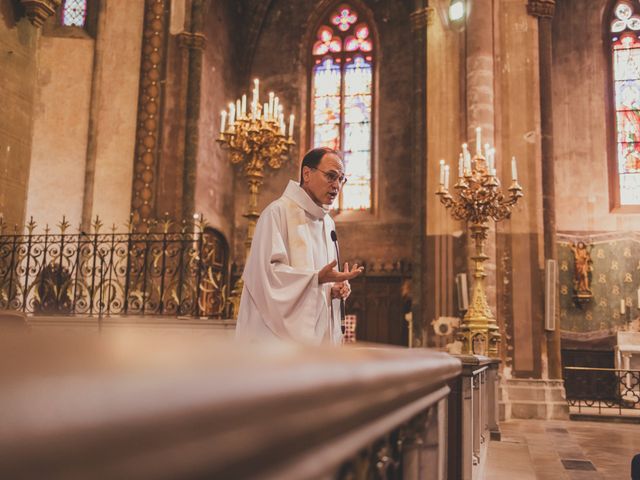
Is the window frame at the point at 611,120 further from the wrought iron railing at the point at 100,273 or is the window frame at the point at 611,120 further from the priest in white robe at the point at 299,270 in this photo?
the priest in white robe at the point at 299,270

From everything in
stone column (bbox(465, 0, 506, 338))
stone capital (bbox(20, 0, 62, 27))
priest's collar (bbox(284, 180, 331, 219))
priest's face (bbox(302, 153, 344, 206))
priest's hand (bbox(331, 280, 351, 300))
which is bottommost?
priest's hand (bbox(331, 280, 351, 300))

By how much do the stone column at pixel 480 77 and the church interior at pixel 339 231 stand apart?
0.15 ft

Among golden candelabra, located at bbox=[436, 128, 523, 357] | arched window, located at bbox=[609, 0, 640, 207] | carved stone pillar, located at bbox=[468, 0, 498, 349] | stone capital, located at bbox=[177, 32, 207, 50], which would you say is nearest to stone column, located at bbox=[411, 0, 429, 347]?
carved stone pillar, located at bbox=[468, 0, 498, 349]

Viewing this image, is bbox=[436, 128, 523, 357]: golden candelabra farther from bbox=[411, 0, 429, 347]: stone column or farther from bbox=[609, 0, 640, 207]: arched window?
bbox=[609, 0, 640, 207]: arched window

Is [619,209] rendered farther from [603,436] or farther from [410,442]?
[410,442]

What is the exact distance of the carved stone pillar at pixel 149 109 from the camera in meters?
12.3

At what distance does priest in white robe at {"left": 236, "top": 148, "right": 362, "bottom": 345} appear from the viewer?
2645mm

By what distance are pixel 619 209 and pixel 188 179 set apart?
27.8ft

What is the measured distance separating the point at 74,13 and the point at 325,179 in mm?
11860

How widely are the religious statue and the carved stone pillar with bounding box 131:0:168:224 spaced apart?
8134mm

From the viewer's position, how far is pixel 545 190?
1059 centimetres

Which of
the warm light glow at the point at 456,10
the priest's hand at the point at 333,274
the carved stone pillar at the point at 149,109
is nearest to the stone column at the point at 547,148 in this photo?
the warm light glow at the point at 456,10

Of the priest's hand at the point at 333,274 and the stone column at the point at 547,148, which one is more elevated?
the stone column at the point at 547,148

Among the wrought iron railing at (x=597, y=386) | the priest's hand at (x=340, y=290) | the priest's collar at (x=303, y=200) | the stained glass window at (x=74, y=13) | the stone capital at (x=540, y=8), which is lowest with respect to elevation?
the wrought iron railing at (x=597, y=386)
